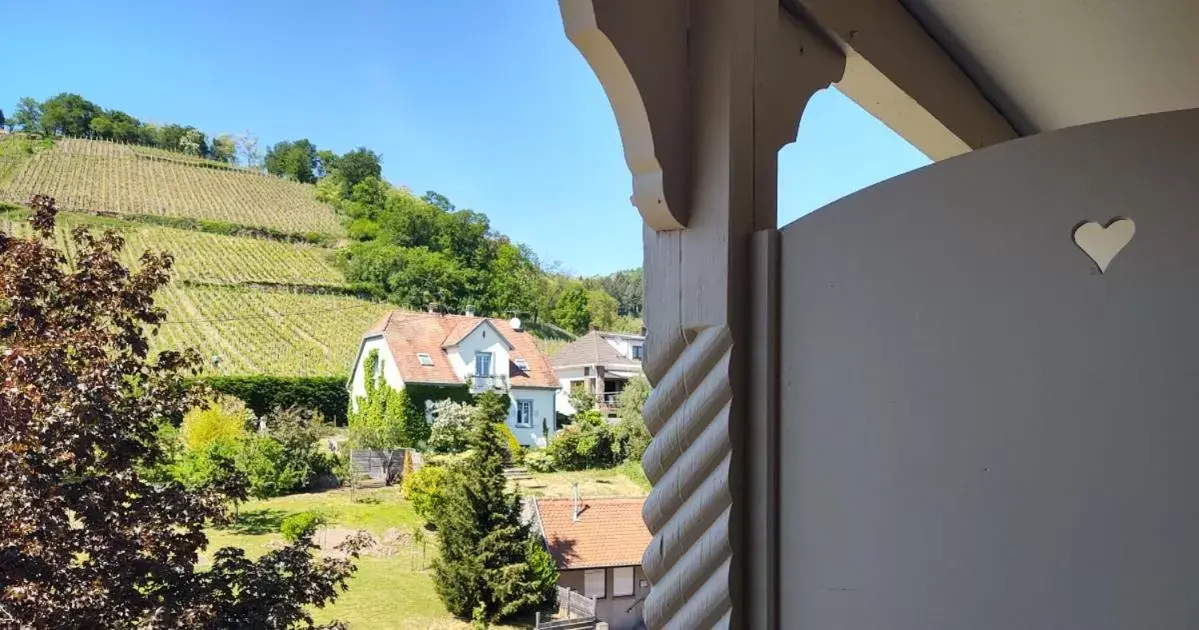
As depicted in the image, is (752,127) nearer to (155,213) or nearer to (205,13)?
(155,213)

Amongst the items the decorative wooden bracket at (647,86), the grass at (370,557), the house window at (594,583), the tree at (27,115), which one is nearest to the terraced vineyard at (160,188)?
the tree at (27,115)

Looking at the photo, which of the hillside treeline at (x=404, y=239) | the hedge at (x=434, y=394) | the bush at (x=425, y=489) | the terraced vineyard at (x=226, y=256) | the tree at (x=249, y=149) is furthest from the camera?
the tree at (x=249, y=149)

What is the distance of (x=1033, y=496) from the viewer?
545 millimetres

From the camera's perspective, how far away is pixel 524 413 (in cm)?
2036

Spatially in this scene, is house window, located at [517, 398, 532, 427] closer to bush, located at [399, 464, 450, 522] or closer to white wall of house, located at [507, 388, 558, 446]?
white wall of house, located at [507, 388, 558, 446]

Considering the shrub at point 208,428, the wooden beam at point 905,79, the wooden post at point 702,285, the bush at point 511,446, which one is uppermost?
the wooden beam at point 905,79

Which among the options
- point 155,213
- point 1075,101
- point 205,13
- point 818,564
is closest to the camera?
point 818,564

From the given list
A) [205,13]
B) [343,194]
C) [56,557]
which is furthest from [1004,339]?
[205,13]

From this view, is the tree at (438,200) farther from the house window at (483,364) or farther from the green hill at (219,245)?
the house window at (483,364)

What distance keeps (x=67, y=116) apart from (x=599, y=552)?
4871 cm

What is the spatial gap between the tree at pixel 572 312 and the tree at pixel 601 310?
0.57 meters

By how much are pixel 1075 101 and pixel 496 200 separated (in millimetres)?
64595

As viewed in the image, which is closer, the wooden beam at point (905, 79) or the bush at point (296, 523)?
the wooden beam at point (905, 79)

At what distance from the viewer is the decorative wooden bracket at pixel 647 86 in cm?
69
